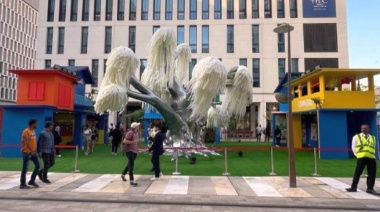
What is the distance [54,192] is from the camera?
886cm

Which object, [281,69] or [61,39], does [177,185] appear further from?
[61,39]

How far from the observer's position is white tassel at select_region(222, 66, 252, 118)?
56.5ft

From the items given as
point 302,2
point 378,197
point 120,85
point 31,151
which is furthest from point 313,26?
point 31,151

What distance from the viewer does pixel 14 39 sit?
8081 centimetres

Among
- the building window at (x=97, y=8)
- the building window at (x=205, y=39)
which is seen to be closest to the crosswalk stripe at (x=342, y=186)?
the building window at (x=205, y=39)

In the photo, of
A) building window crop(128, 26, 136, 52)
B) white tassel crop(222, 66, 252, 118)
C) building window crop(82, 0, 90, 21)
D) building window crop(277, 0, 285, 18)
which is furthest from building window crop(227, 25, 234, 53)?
white tassel crop(222, 66, 252, 118)

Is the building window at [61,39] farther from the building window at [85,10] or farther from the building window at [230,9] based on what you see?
the building window at [230,9]

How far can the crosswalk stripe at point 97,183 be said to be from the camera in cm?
928

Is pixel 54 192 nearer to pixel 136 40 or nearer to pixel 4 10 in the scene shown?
pixel 136 40

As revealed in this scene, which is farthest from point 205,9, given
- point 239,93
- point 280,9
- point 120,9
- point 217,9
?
point 239,93

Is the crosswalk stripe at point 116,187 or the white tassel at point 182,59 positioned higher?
the white tassel at point 182,59

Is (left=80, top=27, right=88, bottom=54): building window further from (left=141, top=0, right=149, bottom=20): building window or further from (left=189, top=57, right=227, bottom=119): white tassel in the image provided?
(left=189, top=57, right=227, bottom=119): white tassel

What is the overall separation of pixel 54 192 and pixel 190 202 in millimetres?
3802

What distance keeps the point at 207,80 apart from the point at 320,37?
3082 cm
